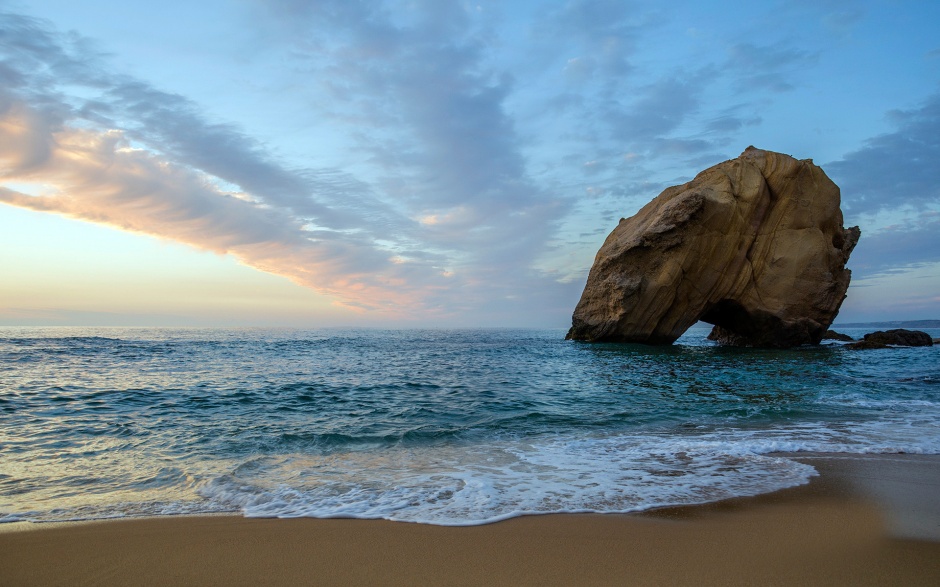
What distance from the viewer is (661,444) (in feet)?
23.6

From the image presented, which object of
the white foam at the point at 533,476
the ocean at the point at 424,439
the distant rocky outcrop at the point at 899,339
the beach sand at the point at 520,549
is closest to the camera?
the beach sand at the point at 520,549

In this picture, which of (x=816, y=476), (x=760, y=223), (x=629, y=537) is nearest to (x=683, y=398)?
(x=816, y=476)

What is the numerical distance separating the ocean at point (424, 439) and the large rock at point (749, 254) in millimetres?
13144

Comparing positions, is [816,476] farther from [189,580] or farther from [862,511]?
[189,580]

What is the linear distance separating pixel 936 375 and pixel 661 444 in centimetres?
1543

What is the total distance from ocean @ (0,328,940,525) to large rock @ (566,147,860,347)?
13144 mm

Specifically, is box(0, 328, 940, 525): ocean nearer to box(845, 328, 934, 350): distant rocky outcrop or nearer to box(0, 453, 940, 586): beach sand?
box(0, 453, 940, 586): beach sand

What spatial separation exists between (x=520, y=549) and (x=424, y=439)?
4.25 m

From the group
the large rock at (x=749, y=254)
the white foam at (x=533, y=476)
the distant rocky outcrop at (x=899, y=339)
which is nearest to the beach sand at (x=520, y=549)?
the white foam at (x=533, y=476)

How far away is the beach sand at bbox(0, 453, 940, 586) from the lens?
121 inches

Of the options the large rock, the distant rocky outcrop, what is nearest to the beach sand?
the large rock

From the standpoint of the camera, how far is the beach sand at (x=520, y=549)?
307 cm

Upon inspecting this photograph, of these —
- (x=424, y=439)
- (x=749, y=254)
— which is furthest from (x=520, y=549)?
(x=749, y=254)

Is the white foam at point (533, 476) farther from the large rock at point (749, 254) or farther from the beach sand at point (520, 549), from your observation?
the large rock at point (749, 254)
